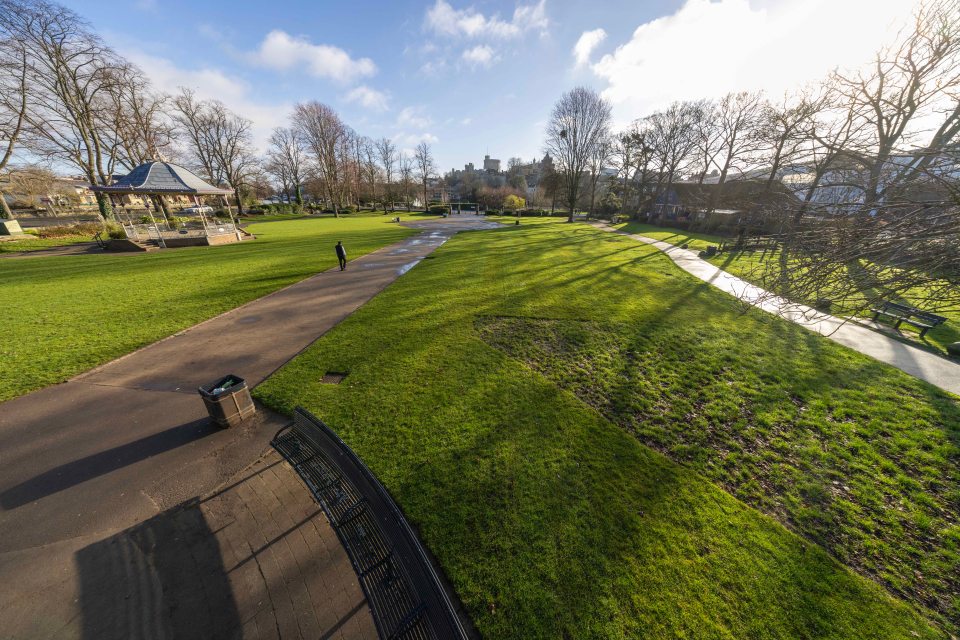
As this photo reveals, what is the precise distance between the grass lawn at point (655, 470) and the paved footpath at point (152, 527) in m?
1.02

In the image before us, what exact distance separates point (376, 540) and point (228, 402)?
3.53 m

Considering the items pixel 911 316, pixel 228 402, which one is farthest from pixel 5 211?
pixel 911 316

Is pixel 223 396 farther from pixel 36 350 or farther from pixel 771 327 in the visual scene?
pixel 771 327

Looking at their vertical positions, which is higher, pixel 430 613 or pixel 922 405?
pixel 430 613

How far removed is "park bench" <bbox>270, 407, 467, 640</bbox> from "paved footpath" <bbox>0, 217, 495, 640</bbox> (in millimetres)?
503

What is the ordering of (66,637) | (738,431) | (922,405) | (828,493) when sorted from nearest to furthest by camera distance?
(66,637), (828,493), (738,431), (922,405)

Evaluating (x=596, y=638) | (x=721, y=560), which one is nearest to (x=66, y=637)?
(x=596, y=638)

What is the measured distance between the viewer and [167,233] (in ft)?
72.3

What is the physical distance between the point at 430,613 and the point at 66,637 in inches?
122

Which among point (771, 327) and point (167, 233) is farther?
point (167, 233)

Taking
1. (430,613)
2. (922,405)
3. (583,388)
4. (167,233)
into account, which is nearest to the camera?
(430,613)

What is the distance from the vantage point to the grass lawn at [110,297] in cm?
669

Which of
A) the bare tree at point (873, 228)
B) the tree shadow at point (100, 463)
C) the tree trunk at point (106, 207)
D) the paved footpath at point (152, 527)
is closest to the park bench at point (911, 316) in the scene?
the bare tree at point (873, 228)

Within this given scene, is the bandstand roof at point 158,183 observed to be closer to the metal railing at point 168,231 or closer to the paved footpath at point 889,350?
the metal railing at point 168,231
